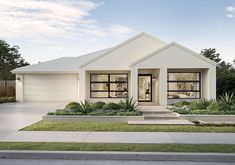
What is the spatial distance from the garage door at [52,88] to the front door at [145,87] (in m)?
7.23

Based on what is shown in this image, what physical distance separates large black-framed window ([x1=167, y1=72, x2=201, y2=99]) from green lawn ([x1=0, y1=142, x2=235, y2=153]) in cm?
1209

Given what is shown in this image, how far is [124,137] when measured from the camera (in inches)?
364

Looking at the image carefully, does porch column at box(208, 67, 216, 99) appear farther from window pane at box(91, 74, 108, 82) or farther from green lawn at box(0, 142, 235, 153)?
green lawn at box(0, 142, 235, 153)

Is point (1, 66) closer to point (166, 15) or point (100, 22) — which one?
point (100, 22)

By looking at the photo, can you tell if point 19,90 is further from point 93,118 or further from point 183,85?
point 183,85

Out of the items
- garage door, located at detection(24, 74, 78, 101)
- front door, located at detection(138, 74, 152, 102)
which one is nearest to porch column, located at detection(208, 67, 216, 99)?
front door, located at detection(138, 74, 152, 102)

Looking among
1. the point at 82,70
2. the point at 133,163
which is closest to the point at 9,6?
the point at 82,70

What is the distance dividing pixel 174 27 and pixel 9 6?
13.5 meters

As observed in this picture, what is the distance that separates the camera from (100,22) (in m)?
23.3

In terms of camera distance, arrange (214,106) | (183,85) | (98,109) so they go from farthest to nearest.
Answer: (183,85) → (98,109) → (214,106)

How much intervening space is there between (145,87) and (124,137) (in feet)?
39.7

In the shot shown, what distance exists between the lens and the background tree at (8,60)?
4375cm

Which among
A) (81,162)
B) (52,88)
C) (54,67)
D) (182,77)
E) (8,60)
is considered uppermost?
(8,60)

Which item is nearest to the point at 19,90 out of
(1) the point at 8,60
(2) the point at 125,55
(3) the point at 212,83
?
(2) the point at 125,55
